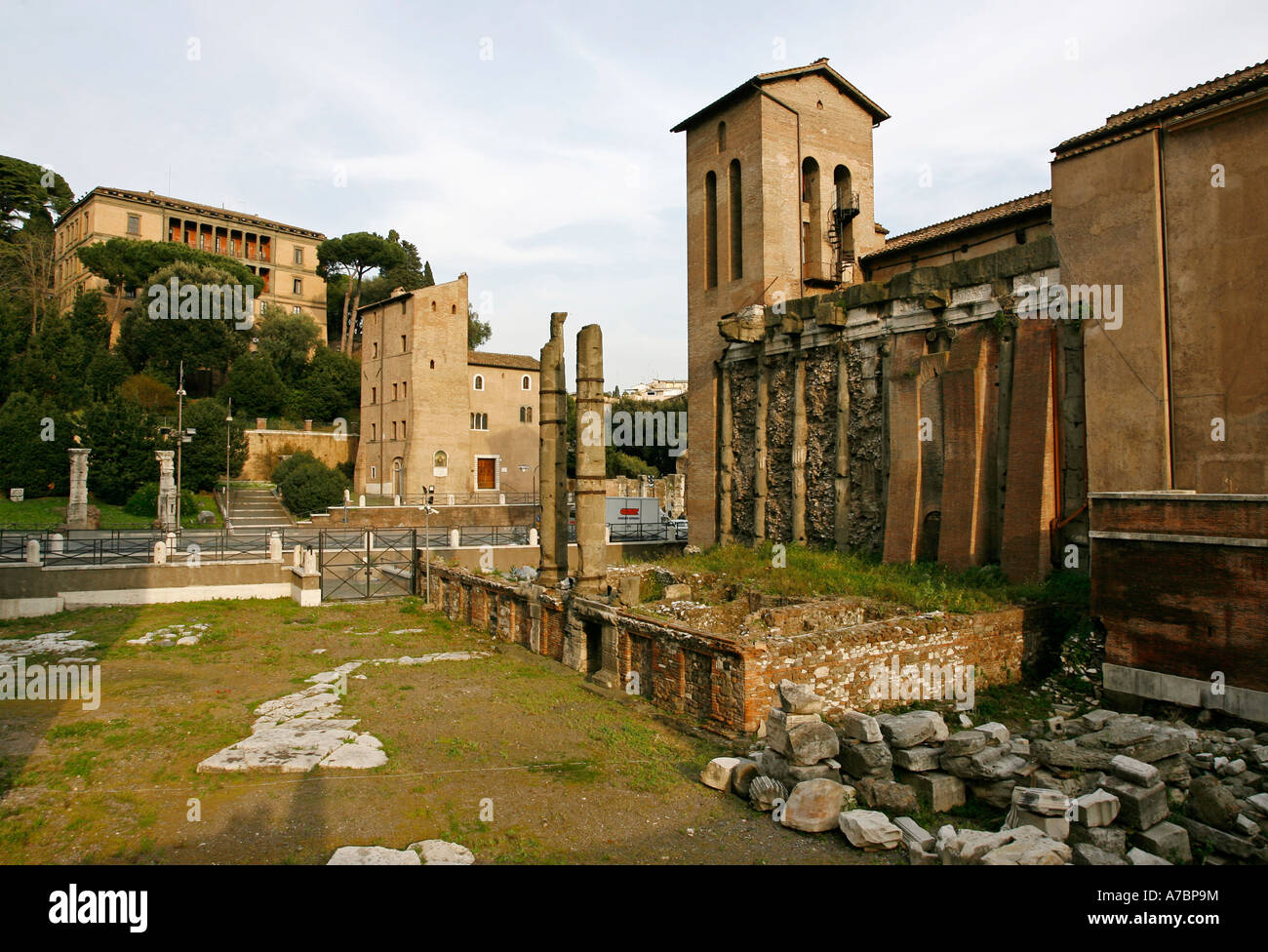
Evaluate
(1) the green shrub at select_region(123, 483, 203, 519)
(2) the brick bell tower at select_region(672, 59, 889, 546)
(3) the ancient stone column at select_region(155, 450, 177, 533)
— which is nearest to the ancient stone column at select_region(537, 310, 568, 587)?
(2) the brick bell tower at select_region(672, 59, 889, 546)

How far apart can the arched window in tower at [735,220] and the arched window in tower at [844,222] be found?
2.73 metres

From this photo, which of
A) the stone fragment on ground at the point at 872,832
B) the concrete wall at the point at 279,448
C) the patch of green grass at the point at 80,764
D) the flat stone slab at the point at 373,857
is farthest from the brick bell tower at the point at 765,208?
the concrete wall at the point at 279,448

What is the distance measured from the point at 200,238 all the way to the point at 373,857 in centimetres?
6181

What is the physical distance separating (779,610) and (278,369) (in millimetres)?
43703

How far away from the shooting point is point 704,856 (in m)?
6.12

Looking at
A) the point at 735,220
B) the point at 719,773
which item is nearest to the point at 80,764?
the point at 719,773

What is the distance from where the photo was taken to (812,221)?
22703 millimetres

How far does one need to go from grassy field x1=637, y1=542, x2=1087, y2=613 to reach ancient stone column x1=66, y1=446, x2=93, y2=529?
23.2 m

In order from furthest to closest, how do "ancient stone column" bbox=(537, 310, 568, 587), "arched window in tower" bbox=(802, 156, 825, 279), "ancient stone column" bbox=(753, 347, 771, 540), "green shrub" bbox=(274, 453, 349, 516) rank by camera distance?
"green shrub" bbox=(274, 453, 349, 516) < "arched window in tower" bbox=(802, 156, 825, 279) < "ancient stone column" bbox=(753, 347, 771, 540) < "ancient stone column" bbox=(537, 310, 568, 587)

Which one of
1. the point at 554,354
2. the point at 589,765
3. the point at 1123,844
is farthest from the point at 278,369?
Answer: the point at 1123,844

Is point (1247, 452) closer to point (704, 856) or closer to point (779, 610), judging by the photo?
point (779, 610)

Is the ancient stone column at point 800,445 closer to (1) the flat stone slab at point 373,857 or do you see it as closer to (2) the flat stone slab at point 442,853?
(2) the flat stone slab at point 442,853

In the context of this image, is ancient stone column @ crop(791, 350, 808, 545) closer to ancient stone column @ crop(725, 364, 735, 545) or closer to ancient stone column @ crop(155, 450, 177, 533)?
ancient stone column @ crop(725, 364, 735, 545)

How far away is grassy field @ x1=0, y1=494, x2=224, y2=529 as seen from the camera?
28141 millimetres
